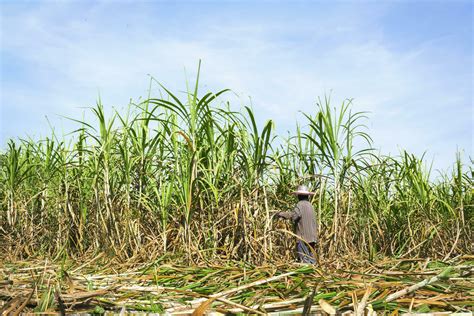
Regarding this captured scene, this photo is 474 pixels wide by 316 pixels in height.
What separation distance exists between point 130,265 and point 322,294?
183 centimetres

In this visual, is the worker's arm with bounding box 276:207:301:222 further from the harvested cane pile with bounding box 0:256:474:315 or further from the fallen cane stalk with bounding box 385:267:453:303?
the fallen cane stalk with bounding box 385:267:453:303

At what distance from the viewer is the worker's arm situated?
4309 millimetres

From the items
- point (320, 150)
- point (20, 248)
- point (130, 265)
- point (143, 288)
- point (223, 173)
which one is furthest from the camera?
point (20, 248)

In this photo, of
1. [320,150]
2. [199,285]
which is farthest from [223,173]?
[199,285]

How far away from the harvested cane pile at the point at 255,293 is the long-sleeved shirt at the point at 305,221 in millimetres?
1293

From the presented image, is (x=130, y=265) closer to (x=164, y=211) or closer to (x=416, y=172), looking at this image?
(x=164, y=211)

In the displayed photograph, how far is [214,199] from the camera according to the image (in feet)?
13.4

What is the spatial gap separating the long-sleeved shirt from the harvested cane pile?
4.24 feet

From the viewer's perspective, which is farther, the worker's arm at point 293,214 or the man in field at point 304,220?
the man in field at point 304,220

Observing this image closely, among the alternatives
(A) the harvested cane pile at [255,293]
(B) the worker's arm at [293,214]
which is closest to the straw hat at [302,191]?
(B) the worker's arm at [293,214]

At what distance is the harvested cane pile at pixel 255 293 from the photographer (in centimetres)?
231

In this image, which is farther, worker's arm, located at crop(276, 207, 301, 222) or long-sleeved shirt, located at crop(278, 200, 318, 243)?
long-sleeved shirt, located at crop(278, 200, 318, 243)

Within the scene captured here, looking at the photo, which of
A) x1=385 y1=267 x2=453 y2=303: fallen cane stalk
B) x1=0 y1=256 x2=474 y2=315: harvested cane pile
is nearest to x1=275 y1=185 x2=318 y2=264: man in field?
x1=0 y1=256 x2=474 y2=315: harvested cane pile

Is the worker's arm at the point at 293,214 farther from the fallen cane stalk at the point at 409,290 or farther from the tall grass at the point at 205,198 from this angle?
the fallen cane stalk at the point at 409,290
